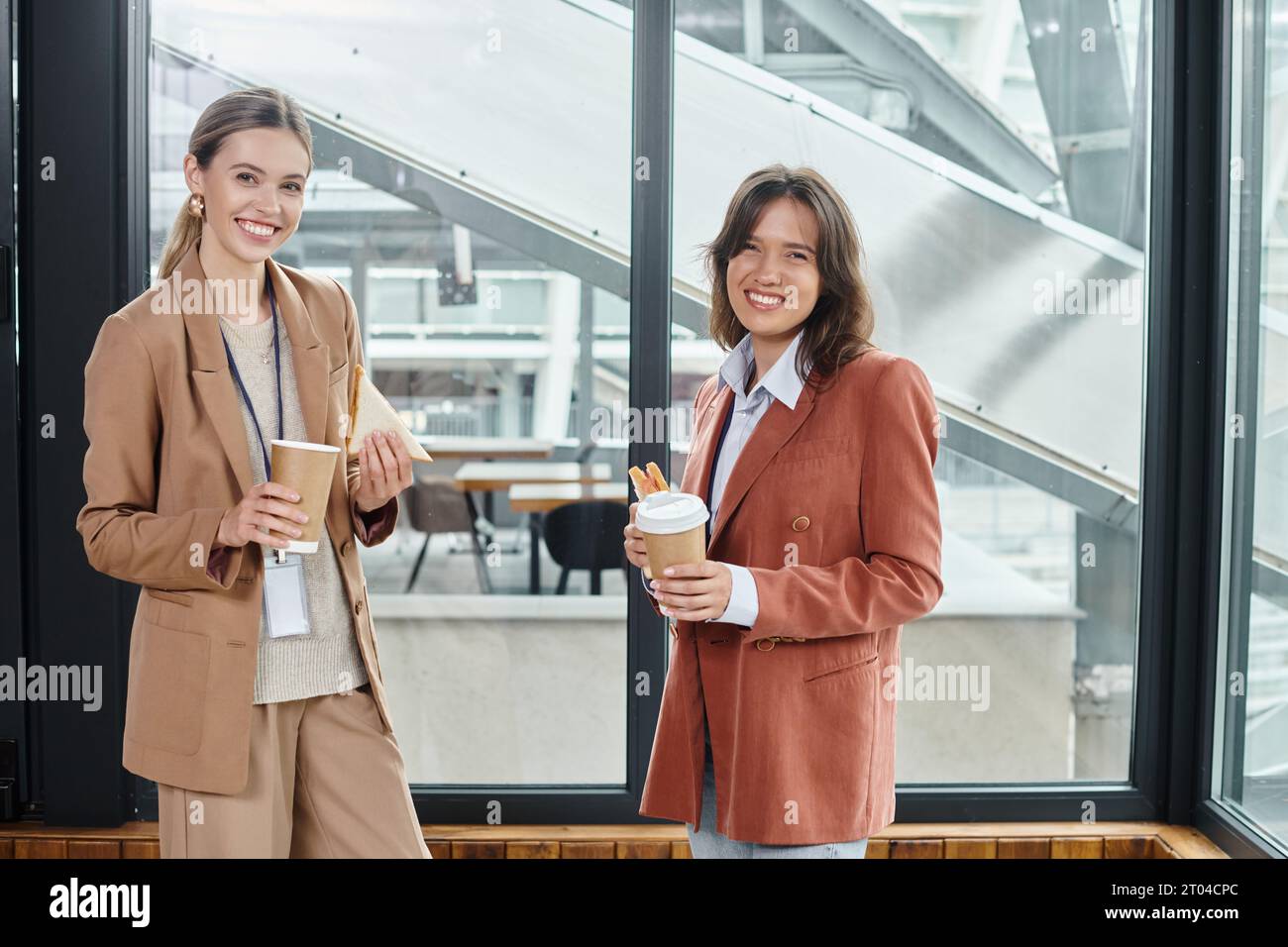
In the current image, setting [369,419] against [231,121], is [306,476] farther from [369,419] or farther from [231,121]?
[231,121]

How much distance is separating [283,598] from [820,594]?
0.83 metres

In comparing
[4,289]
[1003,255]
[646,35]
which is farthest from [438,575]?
[1003,255]

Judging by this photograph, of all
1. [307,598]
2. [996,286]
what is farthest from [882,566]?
[996,286]

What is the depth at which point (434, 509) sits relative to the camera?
2641 mm

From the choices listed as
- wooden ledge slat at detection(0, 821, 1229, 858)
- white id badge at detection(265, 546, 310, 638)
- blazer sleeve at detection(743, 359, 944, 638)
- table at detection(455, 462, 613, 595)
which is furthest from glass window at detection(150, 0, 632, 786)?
blazer sleeve at detection(743, 359, 944, 638)

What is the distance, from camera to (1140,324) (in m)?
2.62

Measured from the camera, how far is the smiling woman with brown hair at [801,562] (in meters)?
Answer: 1.45

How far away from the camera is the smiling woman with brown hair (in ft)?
4.75

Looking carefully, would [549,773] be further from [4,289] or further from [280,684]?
[4,289]

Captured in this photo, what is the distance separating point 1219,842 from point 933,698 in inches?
28.0

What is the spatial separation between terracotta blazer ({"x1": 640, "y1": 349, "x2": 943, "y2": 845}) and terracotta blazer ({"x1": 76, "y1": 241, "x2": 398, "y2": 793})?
2.32 feet

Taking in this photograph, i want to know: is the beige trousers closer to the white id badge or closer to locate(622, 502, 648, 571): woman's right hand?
the white id badge

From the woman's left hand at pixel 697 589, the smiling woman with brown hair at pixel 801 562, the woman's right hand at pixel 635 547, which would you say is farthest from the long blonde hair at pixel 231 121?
the woman's left hand at pixel 697 589

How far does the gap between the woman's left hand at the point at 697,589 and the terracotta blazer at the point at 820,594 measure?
0.17ft
